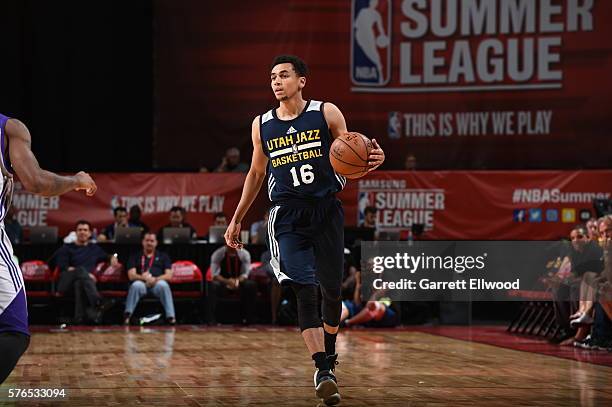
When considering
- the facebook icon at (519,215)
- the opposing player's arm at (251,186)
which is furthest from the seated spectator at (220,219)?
the opposing player's arm at (251,186)

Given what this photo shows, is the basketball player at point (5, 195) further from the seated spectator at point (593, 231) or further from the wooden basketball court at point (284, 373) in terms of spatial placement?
the seated spectator at point (593, 231)

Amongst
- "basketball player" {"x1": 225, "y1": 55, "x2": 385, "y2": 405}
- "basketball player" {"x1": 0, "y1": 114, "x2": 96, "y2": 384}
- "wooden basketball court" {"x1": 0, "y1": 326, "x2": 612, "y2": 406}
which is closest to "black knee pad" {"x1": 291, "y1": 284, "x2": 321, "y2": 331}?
"basketball player" {"x1": 225, "y1": 55, "x2": 385, "y2": 405}

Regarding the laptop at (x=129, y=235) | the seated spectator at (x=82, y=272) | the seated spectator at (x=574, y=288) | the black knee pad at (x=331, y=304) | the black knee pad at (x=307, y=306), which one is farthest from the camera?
the laptop at (x=129, y=235)

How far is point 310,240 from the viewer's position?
18.3ft

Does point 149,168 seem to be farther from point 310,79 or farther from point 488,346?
point 488,346

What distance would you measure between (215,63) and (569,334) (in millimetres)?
7491

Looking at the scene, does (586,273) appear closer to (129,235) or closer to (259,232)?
(259,232)

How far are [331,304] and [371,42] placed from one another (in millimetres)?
9957

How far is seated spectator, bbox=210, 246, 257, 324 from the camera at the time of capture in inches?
521

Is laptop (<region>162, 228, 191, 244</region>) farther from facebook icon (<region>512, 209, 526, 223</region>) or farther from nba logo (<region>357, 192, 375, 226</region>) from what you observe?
facebook icon (<region>512, 209, 526, 223</region>)

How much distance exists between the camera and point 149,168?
52.5 feet

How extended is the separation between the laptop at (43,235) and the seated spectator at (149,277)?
1.17m

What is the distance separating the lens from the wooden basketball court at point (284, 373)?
17.8ft

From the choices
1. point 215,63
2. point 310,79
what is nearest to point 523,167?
point 310,79
